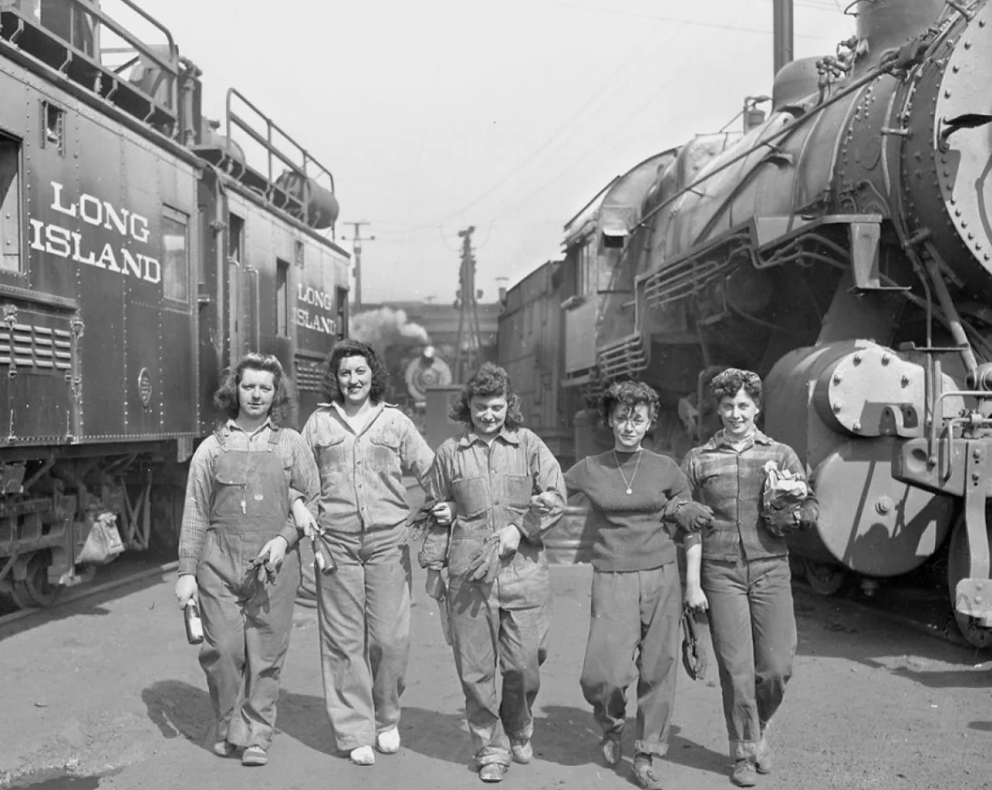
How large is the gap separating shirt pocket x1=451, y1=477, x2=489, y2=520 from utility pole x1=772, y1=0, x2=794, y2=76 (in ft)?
37.5

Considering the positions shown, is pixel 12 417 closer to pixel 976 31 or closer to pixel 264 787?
pixel 264 787

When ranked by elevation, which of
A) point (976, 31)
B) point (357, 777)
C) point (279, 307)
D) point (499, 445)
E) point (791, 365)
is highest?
point (976, 31)

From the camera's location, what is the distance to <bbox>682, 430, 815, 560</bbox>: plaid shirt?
395 centimetres

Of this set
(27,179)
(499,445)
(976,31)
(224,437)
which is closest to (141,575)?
(27,179)

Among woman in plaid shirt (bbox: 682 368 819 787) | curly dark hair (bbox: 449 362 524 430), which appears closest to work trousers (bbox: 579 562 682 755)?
woman in plaid shirt (bbox: 682 368 819 787)

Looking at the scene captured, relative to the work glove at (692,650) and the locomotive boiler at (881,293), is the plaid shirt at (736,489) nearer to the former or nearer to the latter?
the work glove at (692,650)

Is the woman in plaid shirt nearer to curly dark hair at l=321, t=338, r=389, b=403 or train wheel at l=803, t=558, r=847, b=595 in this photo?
curly dark hair at l=321, t=338, r=389, b=403

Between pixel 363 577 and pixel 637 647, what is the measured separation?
1062 mm

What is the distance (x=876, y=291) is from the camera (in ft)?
19.5

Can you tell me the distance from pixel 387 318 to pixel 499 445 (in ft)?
111

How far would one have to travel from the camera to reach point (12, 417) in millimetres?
5641

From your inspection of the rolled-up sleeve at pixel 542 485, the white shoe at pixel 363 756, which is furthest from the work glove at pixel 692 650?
the white shoe at pixel 363 756

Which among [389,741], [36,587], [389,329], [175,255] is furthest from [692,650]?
[389,329]

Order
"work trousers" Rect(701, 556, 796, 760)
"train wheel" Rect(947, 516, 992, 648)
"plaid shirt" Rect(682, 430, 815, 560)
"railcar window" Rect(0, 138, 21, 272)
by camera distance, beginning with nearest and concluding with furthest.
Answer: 1. "work trousers" Rect(701, 556, 796, 760)
2. "plaid shirt" Rect(682, 430, 815, 560)
3. "train wheel" Rect(947, 516, 992, 648)
4. "railcar window" Rect(0, 138, 21, 272)
